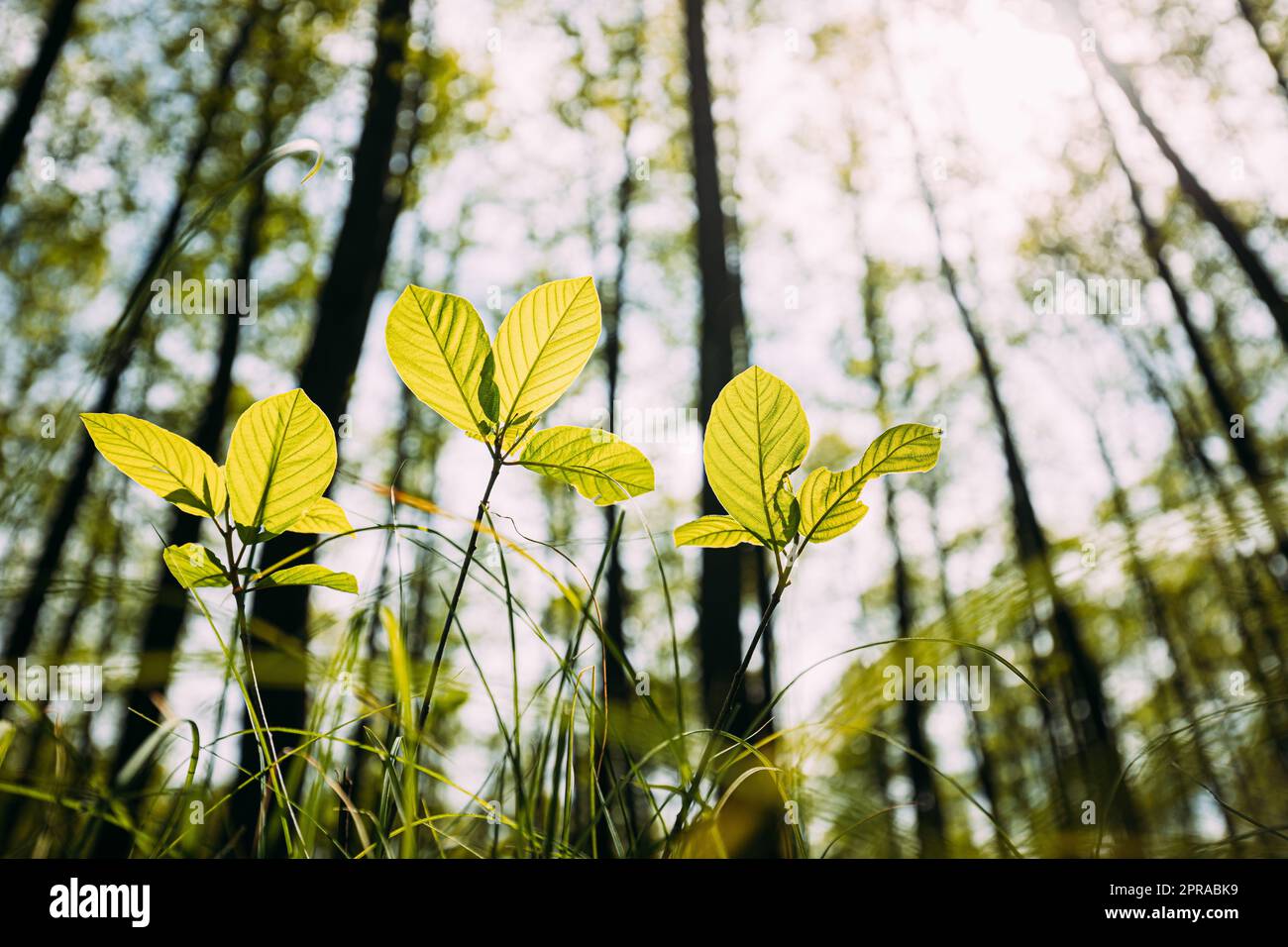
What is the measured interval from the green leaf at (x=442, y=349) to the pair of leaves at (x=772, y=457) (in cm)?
14

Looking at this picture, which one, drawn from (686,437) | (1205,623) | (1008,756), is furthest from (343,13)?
(1008,756)

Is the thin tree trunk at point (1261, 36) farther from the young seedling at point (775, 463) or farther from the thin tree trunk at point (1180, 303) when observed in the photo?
the young seedling at point (775, 463)

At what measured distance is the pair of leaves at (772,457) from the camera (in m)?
0.41

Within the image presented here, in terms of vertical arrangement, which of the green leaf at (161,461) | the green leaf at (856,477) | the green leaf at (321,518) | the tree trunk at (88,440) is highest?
the tree trunk at (88,440)

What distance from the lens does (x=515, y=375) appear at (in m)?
0.42

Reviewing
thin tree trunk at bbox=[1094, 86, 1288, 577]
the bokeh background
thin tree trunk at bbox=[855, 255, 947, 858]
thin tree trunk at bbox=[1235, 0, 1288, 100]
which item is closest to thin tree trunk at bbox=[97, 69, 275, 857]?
the bokeh background

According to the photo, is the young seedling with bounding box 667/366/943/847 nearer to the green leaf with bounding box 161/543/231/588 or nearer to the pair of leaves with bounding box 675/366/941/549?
the pair of leaves with bounding box 675/366/941/549

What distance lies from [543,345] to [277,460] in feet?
0.56

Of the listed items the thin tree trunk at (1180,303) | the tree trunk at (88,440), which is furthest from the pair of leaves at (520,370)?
the thin tree trunk at (1180,303)

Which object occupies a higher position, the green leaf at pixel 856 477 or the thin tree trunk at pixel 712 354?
the thin tree trunk at pixel 712 354

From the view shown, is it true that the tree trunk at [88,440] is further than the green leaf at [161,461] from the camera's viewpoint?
Yes

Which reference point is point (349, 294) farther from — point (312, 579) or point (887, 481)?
point (887, 481)
